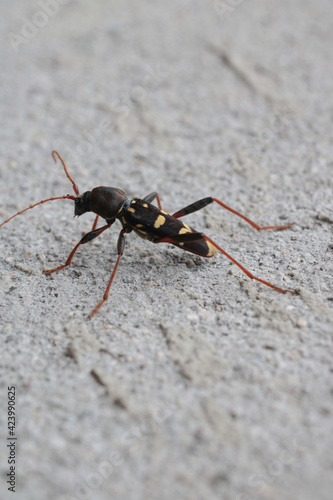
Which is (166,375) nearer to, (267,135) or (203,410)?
(203,410)

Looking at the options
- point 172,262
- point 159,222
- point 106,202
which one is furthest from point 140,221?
point 172,262

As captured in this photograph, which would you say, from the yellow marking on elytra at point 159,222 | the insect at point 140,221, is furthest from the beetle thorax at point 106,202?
the yellow marking on elytra at point 159,222

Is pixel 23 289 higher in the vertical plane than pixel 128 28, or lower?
lower

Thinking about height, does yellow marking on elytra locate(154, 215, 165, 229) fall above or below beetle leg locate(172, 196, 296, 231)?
below

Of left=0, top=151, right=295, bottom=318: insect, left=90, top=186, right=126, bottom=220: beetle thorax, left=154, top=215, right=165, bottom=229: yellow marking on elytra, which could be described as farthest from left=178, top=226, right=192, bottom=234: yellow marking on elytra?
left=90, top=186, right=126, bottom=220: beetle thorax

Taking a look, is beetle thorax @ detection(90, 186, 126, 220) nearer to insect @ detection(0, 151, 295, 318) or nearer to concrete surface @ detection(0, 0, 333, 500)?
insect @ detection(0, 151, 295, 318)

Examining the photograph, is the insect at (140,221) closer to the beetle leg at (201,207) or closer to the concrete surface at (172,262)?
the beetle leg at (201,207)

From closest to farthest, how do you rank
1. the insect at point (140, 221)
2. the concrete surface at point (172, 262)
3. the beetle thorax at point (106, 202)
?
the concrete surface at point (172, 262) < the insect at point (140, 221) < the beetle thorax at point (106, 202)

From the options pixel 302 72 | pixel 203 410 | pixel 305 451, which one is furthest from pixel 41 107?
pixel 305 451
